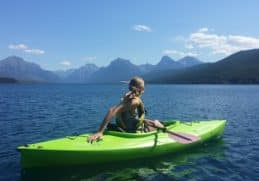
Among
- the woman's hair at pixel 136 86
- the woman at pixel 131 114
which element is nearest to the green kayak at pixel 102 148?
the woman at pixel 131 114

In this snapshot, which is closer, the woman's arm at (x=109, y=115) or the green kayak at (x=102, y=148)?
the green kayak at (x=102, y=148)

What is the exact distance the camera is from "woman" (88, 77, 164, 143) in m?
13.2

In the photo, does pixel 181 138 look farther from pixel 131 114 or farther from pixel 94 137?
pixel 94 137

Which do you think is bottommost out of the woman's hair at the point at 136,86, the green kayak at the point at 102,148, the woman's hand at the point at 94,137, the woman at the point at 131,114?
the green kayak at the point at 102,148

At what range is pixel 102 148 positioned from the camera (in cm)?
1275

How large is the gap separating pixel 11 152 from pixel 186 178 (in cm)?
890

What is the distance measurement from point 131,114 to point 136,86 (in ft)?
4.71

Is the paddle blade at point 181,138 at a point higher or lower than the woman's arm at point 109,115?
lower

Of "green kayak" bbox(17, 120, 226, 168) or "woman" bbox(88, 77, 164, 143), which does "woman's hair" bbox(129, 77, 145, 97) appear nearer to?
"woman" bbox(88, 77, 164, 143)

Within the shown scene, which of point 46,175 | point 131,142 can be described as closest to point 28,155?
point 46,175

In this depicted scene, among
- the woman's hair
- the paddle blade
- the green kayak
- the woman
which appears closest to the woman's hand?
the woman

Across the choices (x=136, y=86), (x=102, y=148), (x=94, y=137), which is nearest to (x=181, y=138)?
(x=136, y=86)

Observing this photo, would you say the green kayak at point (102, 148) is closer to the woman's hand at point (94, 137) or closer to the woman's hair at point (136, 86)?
the woman's hand at point (94, 137)

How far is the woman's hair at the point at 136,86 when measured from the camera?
13.2 m
